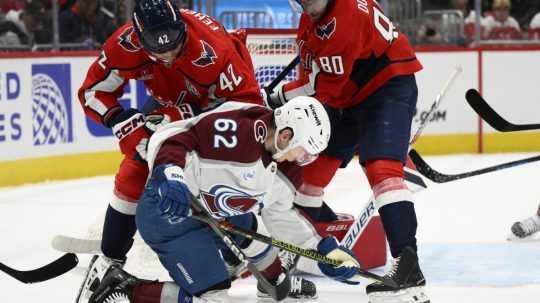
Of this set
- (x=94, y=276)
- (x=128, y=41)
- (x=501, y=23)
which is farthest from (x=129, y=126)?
(x=501, y=23)

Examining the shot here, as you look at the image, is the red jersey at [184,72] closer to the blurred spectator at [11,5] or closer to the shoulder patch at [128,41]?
the shoulder patch at [128,41]

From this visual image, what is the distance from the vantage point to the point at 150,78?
12.5 ft

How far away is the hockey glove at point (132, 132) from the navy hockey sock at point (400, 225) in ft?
2.79

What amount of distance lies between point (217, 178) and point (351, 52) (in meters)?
0.79

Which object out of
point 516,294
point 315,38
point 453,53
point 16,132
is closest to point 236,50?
point 315,38

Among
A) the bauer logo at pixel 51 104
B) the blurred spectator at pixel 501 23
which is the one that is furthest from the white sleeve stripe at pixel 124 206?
the blurred spectator at pixel 501 23

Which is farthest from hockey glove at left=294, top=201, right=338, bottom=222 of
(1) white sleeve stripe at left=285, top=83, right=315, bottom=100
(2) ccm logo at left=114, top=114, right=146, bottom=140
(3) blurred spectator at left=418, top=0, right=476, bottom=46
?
(3) blurred spectator at left=418, top=0, right=476, bottom=46

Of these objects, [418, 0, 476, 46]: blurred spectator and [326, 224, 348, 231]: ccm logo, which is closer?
[326, 224, 348, 231]: ccm logo

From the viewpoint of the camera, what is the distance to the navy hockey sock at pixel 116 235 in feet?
11.8

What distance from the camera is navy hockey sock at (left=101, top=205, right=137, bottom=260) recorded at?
3.60 meters

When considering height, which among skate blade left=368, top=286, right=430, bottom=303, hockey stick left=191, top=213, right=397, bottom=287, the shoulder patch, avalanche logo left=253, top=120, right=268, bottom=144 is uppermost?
the shoulder patch

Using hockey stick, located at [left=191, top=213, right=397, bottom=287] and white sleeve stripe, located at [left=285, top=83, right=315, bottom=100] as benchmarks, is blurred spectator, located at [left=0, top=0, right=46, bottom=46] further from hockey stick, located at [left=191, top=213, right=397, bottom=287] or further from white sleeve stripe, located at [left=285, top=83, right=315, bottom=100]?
hockey stick, located at [left=191, top=213, right=397, bottom=287]

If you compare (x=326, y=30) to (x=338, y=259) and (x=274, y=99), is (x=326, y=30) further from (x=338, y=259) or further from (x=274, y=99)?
(x=338, y=259)

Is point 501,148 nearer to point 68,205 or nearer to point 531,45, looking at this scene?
point 531,45
